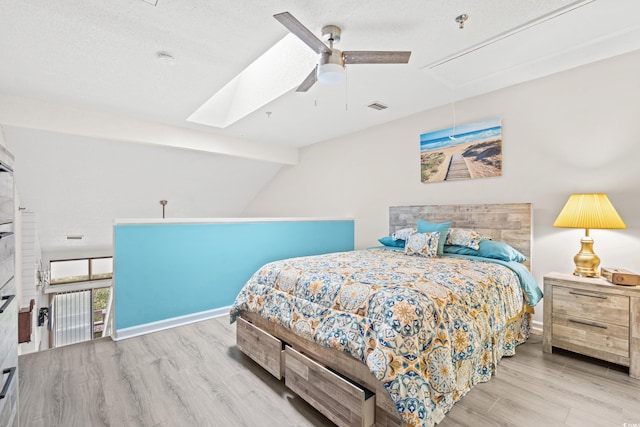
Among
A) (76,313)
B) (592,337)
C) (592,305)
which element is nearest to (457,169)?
(592,305)

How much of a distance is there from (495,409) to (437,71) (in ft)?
8.54

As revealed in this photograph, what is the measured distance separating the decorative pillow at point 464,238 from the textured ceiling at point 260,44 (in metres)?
1.48

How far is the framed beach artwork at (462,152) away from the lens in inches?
122

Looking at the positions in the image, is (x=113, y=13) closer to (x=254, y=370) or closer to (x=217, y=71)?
(x=217, y=71)

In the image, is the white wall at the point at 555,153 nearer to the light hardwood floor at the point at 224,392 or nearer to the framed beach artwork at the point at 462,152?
the framed beach artwork at the point at 462,152

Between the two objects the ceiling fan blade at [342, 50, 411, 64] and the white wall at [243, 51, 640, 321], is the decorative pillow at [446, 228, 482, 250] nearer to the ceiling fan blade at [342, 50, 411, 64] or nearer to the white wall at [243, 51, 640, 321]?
the white wall at [243, 51, 640, 321]

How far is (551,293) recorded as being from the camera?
94.3 inches

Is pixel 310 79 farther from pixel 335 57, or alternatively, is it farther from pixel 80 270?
pixel 80 270

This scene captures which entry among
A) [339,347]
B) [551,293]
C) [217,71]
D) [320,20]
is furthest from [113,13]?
Result: [551,293]

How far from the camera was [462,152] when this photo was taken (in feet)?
11.0

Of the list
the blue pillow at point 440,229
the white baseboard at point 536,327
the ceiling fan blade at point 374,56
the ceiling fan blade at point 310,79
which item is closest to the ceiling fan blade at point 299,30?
the ceiling fan blade at point 374,56

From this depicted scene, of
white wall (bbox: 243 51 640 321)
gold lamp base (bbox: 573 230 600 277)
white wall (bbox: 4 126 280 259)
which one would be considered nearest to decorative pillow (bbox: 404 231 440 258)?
white wall (bbox: 243 51 640 321)

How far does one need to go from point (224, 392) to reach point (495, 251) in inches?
96.6

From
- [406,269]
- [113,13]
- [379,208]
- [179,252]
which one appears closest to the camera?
[113,13]
